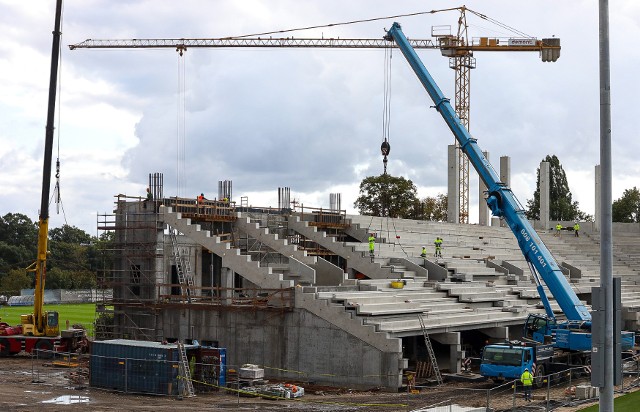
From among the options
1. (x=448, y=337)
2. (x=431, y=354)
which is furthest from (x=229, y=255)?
(x=431, y=354)

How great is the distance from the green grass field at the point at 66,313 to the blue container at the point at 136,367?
22.7m

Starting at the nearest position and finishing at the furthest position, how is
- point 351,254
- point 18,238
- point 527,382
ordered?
point 527,382 → point 351,254 → point 18,238

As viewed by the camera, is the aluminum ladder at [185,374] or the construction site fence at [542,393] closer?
the construction site fence at [542,393]

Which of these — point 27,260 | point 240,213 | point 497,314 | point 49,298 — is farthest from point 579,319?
point 27,260

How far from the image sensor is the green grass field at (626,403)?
2452cm

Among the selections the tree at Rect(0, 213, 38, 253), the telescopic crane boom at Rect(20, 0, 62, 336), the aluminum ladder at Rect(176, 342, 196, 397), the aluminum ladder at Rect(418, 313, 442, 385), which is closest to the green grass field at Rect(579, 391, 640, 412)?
the aluminum ladder at Rect(418, 313, 442, 385)

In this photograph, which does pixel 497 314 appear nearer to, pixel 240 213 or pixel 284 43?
pixel 240 213

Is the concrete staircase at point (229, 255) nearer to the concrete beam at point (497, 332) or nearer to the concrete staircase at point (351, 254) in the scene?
the concrete staircase at point (351, 254)

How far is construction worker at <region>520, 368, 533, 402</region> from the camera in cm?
2686

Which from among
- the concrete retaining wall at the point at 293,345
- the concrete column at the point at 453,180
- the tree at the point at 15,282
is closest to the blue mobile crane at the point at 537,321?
the concrete retaining wall at the point at 293,345

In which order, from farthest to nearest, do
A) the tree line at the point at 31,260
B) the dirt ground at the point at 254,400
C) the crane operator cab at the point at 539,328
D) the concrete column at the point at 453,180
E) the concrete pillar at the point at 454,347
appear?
the tree line at the point at 31,260
the concrete column at the point at 453,180
the concrete pillar at the point at 454,347
the crane operator cab at the point at 539,328
the dirt ground at the point at 254,400

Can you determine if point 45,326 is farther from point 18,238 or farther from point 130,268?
point 18,238

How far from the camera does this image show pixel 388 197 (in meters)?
86.4

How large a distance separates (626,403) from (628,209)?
244 feet
